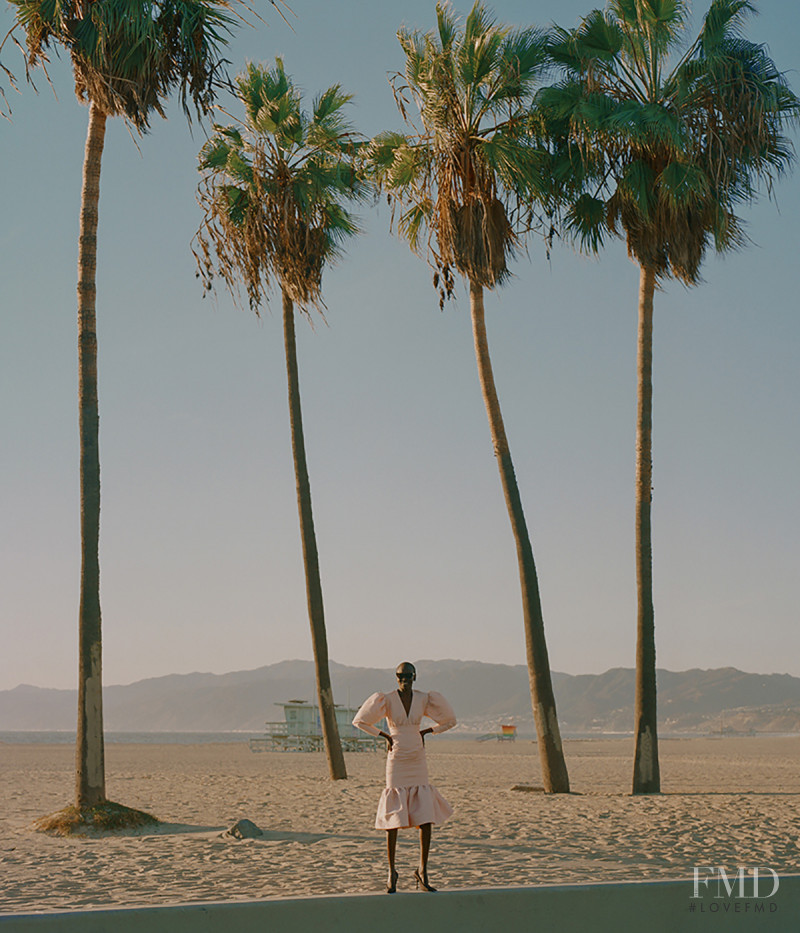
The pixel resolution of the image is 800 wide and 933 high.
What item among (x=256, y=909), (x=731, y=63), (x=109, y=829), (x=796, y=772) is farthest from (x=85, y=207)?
(x=796, y=772)

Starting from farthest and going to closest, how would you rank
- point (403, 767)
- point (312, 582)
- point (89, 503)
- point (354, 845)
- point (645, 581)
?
point (312, 582) < point (645, 581) < point (89, 503) < point (354, 845) < point (403, 767)

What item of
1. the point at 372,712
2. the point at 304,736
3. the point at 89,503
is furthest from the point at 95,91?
the point at 304,736

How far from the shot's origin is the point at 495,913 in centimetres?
570

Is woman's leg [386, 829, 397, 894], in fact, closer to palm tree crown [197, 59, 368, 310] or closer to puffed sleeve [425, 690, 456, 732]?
puffed sleeve [425, 690, 456, 732]

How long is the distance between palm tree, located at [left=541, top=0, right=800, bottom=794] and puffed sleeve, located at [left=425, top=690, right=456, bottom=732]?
993 cm

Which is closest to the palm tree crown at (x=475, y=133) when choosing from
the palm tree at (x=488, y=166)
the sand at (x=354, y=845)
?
the palm tree at (x=488, y=166)

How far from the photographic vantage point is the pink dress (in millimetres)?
7387

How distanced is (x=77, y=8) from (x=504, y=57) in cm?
746

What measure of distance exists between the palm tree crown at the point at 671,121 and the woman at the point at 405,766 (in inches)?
464

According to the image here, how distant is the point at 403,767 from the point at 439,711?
526mm

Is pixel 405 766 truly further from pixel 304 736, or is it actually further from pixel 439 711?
pixel 304 736

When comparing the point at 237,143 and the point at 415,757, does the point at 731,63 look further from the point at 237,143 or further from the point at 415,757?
the point at 415,757

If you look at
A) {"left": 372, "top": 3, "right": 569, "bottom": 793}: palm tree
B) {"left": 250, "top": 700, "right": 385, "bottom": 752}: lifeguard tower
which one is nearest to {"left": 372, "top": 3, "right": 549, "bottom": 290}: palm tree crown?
{"left": 372, "top": 3, "right": 569, "bottom": 793}: palm tree

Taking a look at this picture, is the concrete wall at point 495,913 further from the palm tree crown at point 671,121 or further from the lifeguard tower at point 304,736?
the lifeguard tower at point 304,736
